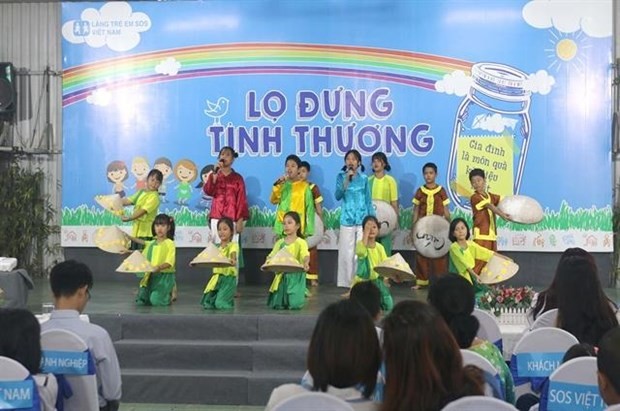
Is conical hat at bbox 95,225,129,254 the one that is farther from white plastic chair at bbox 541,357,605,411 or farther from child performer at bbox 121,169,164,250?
white plastic chair at bbox 541,357,605,411

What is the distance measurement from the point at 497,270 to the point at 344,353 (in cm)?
484

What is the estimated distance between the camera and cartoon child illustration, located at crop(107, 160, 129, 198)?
8.79 metres

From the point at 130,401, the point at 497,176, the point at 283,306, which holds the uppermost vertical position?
the point at 497,176

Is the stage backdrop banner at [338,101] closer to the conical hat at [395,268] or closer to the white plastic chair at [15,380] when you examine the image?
the conical hat at [395,268]

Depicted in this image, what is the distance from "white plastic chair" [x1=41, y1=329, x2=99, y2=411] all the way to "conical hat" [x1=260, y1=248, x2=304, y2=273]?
3.58 meters

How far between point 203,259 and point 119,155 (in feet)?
8.35

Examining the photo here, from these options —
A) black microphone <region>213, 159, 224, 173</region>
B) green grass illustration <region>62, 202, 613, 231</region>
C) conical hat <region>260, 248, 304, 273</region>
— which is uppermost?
black microphone <region>213, 159, 224, 173</region>

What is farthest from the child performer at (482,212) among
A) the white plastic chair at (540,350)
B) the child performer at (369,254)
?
the white plastic chair at (540,350)

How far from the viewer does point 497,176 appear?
27.6 ft

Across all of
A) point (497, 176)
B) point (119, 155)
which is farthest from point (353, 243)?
point (119, 155)

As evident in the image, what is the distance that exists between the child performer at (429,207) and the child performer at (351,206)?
20.3 inches

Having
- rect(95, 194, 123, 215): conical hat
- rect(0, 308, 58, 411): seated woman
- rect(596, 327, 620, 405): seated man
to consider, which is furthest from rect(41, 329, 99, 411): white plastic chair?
rect(95, 194, 123, 215): conical hat

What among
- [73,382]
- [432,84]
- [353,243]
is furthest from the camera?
[432,84]

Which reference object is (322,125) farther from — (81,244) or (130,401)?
(130,401)
